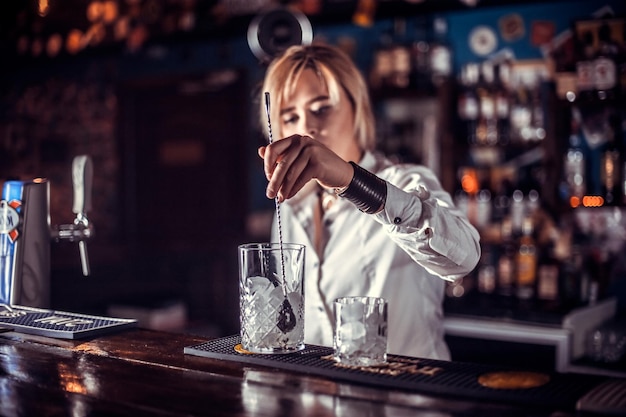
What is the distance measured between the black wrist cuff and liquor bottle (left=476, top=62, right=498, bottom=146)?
262cm

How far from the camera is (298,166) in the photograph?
145 cm

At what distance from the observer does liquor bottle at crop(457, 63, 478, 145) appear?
4098 millimetres

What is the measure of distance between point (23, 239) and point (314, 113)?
0.86 m

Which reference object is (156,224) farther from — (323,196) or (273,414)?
(273,414)

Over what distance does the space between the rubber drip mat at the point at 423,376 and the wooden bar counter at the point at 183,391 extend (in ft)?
0.05

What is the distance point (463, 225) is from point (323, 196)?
0.66 metres

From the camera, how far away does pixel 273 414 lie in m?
1.12

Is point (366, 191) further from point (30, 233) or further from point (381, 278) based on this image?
point (30, 233)

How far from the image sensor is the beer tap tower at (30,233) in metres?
1.98

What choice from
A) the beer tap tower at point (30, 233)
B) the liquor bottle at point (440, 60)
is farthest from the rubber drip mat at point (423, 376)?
the liquor bottle at point (440, 60)

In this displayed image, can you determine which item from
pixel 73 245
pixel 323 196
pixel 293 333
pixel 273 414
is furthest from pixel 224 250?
pixel 273 414

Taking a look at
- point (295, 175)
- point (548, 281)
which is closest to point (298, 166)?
point (295, 175)

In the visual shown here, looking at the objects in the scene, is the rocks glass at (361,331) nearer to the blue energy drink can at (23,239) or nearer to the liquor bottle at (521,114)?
the blue energy drink can at (23,239)

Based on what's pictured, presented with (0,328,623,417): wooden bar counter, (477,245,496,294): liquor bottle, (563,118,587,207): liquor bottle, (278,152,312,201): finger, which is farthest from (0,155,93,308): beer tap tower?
(563,118,587,207): liquor bottle
